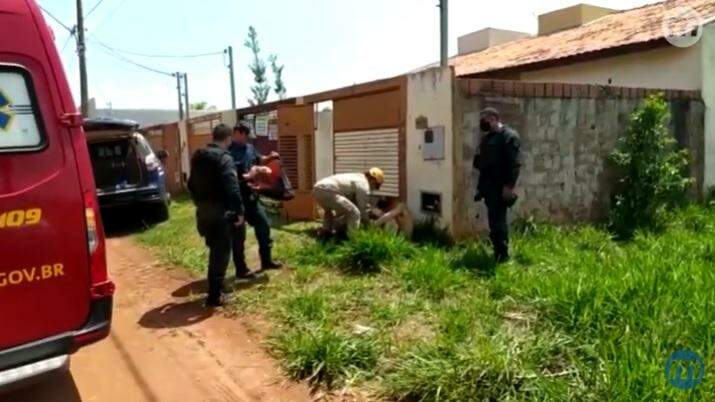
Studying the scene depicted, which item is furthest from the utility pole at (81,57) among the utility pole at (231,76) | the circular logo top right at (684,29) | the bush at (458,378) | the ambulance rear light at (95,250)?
the bush at (458,378)

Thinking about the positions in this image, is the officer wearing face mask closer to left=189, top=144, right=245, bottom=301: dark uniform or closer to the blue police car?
left=189, top=144, right=245, bottom=301: dark uniform

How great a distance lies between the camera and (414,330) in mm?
4273

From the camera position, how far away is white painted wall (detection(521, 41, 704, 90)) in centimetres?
941

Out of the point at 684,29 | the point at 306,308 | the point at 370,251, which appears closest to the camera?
the point at 306,308

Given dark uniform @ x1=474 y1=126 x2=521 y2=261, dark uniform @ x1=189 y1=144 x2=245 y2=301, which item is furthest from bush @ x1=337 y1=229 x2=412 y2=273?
dark uniform @ x1=189 y1=144 x2=245 y2=301

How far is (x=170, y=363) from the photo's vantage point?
404 cm

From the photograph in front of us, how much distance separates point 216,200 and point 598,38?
9.57 meters

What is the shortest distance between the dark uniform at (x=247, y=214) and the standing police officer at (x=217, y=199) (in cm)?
75

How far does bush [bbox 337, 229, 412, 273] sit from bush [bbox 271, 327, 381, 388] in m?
1.88

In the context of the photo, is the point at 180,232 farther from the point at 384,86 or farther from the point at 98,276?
the point at 98,276

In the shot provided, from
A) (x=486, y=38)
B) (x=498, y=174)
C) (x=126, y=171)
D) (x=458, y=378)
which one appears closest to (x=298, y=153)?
(x=126, y=171)

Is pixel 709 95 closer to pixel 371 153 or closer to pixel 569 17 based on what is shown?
pixel 371 153

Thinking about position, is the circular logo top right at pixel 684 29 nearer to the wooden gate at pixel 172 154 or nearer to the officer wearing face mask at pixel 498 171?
the officer wearing face mask at pixel 498 171

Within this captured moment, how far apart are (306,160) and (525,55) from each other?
6.49 meters
